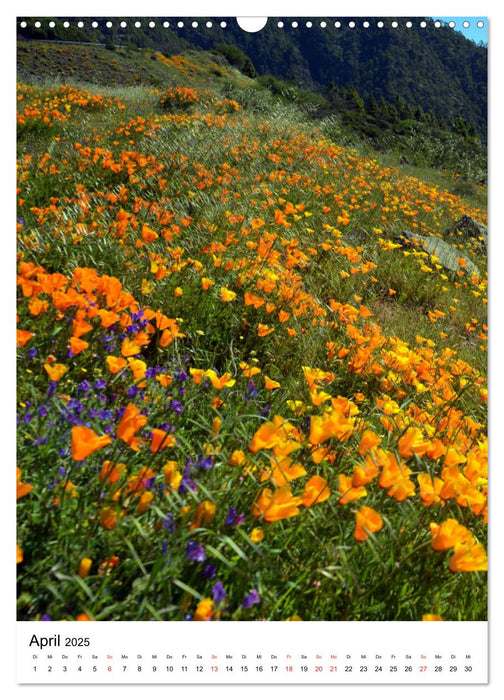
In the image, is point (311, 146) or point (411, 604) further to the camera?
point (311, 146)

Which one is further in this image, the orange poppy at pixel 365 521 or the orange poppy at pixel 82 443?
the orange poppy at pixel 365 521

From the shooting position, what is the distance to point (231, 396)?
2014mm

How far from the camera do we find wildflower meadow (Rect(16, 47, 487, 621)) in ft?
3.37

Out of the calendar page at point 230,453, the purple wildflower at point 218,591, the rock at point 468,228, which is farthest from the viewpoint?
the rock at point 468,228

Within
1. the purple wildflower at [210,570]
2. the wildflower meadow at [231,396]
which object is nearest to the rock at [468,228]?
the wildflower meadow at [231,396]

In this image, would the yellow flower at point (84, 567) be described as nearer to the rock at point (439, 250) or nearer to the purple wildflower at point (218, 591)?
the purple wildflower at point (218, 591)

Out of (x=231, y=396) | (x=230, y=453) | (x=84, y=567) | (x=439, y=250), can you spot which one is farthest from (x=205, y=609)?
(x=439, y=250)

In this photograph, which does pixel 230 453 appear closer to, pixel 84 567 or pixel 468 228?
pixel 84 567

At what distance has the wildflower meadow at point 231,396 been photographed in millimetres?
1027

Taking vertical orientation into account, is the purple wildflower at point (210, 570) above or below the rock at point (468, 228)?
below
